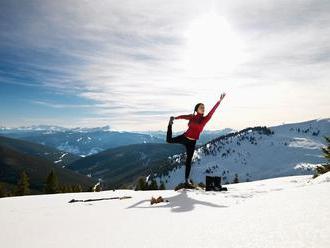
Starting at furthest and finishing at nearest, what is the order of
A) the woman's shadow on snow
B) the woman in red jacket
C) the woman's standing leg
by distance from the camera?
the woman's standing leg, the woman in red jacket, the woman's shadow on snow

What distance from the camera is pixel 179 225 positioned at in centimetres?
530

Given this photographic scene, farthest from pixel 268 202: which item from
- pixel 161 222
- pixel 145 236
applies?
pixel 145 236

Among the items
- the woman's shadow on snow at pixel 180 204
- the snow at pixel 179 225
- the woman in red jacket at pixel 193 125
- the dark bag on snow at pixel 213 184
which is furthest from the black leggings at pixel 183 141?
the snow at pixel 179 225

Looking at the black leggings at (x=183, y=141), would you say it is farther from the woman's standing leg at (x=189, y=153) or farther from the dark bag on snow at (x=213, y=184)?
the dark bag on snow at (x=213, y=184)

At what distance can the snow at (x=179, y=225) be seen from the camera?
3.79 m

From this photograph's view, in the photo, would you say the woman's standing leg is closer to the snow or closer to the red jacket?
the red jacket

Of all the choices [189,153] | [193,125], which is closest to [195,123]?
[193,125]

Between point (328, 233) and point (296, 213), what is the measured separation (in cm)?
108

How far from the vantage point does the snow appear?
3.79 metres

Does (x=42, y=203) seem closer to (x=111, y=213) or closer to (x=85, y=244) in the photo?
(x=111, y=213)

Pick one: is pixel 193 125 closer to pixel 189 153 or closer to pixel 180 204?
pixel 189 153

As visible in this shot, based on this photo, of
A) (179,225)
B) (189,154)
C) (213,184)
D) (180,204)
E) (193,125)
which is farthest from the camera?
(189,154)

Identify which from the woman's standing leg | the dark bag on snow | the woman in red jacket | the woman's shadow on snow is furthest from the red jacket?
the woman's shadow on snow

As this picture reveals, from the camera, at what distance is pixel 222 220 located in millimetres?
5125
